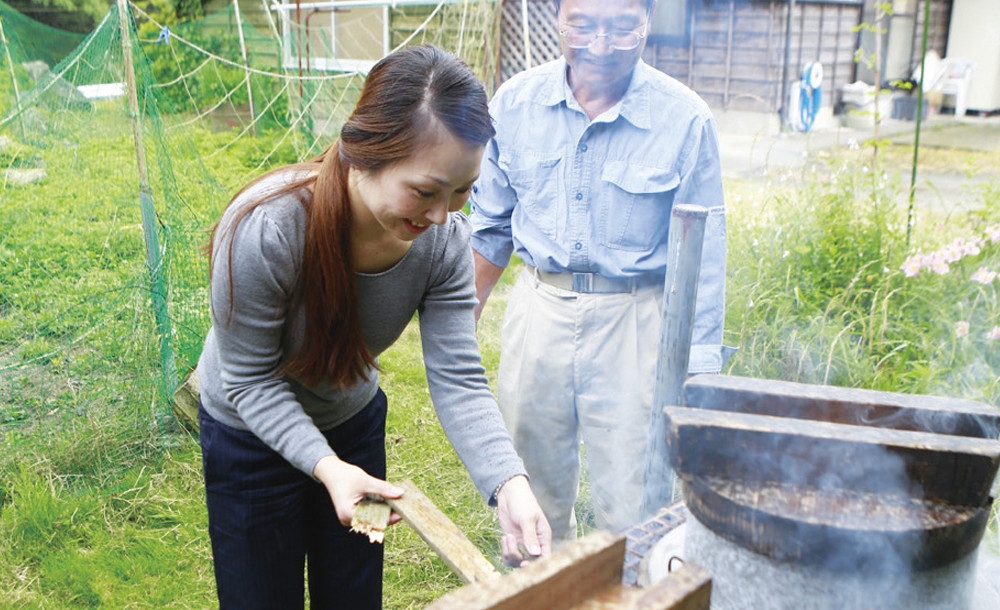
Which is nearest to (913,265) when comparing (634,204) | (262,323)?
(634,204)

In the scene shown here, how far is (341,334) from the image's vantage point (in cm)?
188

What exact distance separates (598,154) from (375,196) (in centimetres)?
114

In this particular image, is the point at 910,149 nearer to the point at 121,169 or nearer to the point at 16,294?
the point at 121,169

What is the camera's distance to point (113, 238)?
17.8 feet

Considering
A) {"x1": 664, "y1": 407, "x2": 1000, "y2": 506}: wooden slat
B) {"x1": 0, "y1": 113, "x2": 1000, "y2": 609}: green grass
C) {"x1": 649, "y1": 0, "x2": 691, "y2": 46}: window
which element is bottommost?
{"x1": 0, "y1": 113, "x2": 1000, "y2": 609}: green grass

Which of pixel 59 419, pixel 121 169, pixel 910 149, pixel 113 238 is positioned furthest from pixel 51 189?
pixel 910 149

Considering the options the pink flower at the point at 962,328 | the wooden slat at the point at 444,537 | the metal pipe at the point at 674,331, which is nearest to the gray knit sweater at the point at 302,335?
the wooden slat at the point at 444,537

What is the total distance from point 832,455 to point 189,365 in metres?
3.50

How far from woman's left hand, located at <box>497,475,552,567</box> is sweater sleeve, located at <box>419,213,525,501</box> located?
4.2 inches

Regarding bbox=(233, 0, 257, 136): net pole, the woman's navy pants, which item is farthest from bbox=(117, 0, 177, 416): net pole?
bbox=(233, 0, 257, 136): net pole

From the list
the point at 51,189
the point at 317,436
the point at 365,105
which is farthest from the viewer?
the point at 51,189

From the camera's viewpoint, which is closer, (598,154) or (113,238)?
(598,154)

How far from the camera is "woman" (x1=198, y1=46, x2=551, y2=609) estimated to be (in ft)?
5.53

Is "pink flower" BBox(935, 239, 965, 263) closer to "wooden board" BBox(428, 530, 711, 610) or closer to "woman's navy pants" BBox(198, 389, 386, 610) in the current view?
"woman's navy pants" BBox(198, 389, 386, 610)
